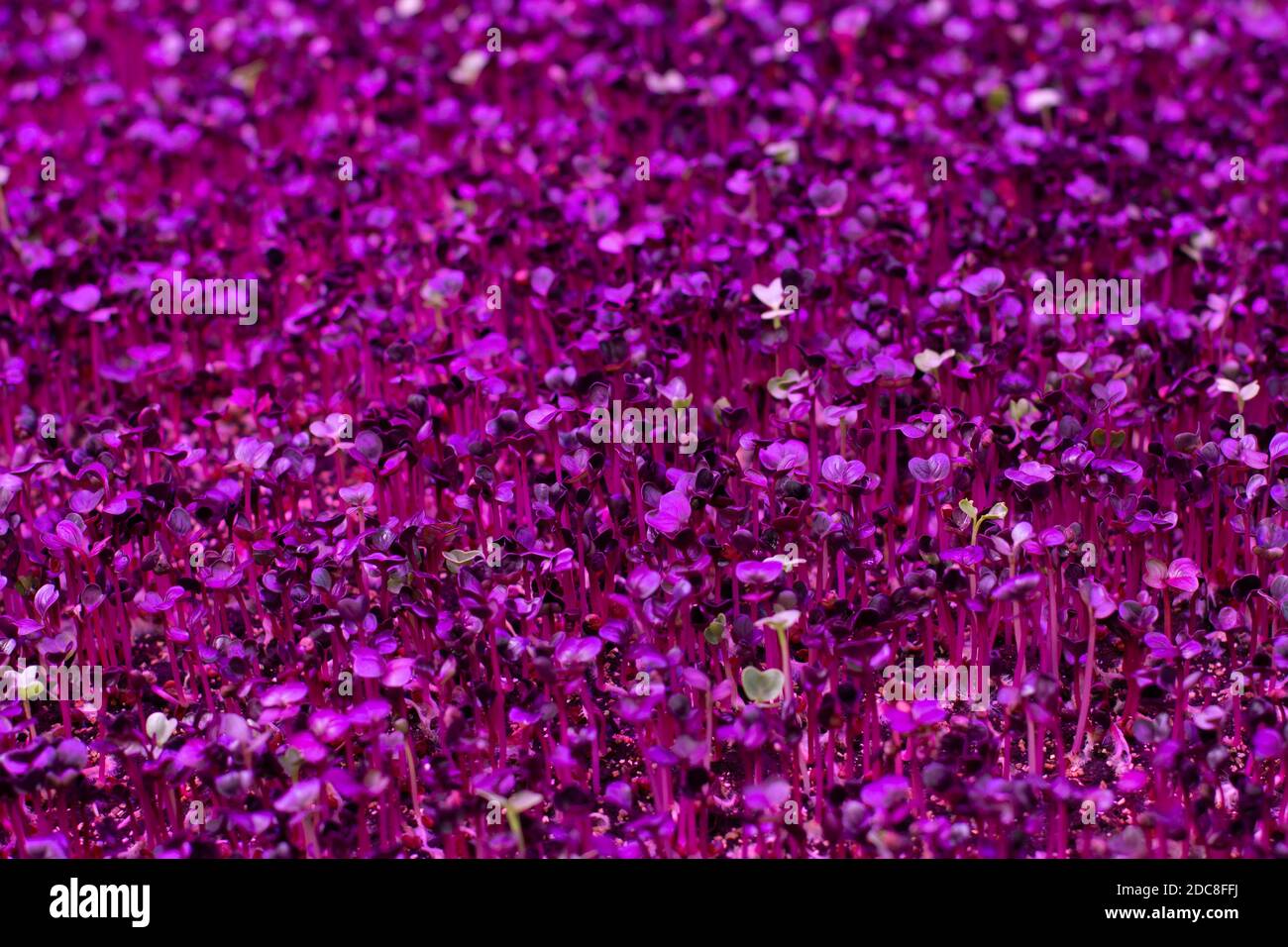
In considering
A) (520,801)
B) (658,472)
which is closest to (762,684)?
(520,801)

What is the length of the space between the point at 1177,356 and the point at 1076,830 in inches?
57.7

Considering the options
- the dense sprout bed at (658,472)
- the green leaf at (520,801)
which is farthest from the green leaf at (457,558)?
the green leaf at (520,801)

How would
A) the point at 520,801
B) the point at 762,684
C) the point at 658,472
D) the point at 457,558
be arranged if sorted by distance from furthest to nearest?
the point at 658,472 → the point at 457,558 → the point at 762,684 → the point at 520,801

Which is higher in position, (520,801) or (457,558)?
(457,558)

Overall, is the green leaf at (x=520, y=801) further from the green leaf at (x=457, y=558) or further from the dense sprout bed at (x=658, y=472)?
the green leaf at (x=457, y=558)

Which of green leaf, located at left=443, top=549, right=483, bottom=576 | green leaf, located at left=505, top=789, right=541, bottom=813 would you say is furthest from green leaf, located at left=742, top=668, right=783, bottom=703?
green leaf, located at left=443, top=549, right=483, bottom=576

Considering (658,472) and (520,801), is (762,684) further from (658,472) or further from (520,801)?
(658,472)

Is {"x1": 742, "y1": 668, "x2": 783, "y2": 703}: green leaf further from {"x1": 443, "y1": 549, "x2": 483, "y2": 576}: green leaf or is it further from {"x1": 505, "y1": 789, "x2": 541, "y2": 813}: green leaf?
{"x1": 443, "y1": 549, "x2": 483, "y2": 576}: green leaf

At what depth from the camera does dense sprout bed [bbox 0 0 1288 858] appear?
10.2 feet

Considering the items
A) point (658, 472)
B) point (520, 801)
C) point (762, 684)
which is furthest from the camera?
point (658, 472)

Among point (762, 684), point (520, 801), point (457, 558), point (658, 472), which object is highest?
point (658, 472)

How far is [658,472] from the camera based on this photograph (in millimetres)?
3693
